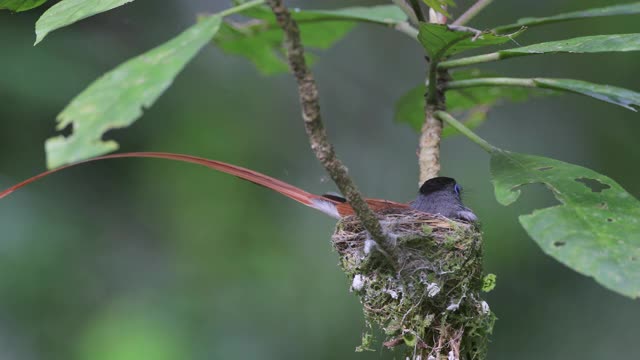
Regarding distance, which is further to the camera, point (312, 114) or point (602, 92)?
point (602, 92)

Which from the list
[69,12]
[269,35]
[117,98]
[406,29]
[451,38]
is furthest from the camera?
[269,35]

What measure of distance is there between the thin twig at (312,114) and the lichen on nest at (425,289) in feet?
1.55

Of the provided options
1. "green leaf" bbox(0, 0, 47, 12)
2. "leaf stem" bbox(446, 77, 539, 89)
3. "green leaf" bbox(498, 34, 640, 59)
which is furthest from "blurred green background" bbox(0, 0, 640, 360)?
"green leaf" bbox(498, 34, 640, 59)

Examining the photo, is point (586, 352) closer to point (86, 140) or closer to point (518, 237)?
point (518, 237)

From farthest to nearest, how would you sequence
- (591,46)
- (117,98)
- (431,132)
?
(431,132), (591,46), (117,98)

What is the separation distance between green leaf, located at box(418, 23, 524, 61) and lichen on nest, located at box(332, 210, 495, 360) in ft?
1.82

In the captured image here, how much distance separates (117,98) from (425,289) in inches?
51.2

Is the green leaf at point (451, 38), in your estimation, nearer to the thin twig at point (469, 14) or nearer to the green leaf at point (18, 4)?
the thin twig at point (469, 14)

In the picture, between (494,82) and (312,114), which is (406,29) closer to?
(494,82)

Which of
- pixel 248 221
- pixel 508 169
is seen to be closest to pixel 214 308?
pixel 248 221

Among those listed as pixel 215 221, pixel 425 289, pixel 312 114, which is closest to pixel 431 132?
pixel 425 289

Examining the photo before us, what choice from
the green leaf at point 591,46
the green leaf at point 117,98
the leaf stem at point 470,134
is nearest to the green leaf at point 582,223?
the leaf stem at point 470,134

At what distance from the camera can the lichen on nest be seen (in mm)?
2289

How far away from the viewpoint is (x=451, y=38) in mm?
2029
